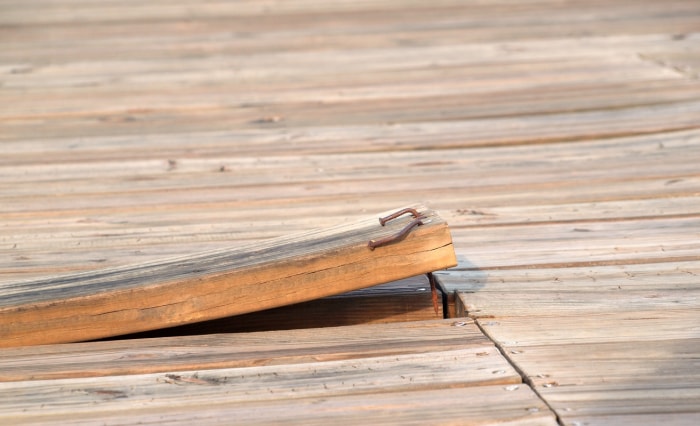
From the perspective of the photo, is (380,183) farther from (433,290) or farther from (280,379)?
(280,379)

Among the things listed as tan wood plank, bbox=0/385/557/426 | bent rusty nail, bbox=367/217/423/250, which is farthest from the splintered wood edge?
tan wood plank, bbox=0/385/557/426

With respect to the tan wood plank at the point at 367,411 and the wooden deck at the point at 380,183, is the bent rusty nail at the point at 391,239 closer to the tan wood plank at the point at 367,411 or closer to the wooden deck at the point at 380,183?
the wooden deck at the point at 380,183

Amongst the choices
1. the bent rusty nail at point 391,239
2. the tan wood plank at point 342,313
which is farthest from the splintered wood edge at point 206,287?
the tan wood plank at point 342,313

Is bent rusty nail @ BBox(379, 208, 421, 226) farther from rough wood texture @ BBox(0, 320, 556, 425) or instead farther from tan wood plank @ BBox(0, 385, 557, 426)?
tan wood plank @ BBox(0, 385, 557, 426)

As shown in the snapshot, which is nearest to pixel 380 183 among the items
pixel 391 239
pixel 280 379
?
pixel 391 239

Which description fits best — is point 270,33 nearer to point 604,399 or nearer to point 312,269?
point 312,269
